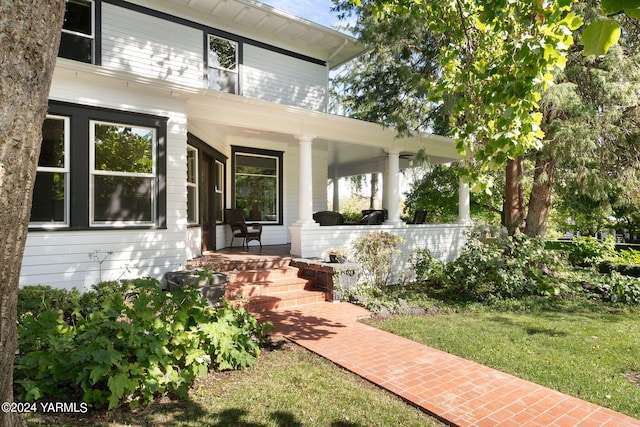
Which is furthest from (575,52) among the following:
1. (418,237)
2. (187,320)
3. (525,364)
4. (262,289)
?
(187,320)

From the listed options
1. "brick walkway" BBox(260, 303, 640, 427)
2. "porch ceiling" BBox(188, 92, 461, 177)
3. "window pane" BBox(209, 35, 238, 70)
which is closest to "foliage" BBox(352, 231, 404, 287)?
"brick walkway" BBox(260, 303, 640, 427)

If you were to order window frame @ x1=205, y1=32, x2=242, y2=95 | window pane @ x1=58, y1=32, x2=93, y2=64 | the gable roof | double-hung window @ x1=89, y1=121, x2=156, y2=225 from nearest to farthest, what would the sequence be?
double-hung window @ x1=89, y1=121, x2=156, y2=225, window pane @ x1=58, y1=32, x2=93, y2=64, the gable roof, window frame @ x1=205, y1=32, x2=242, y2=95

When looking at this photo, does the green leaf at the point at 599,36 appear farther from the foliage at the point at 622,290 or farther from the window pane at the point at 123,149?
the foliage at the point at 622,290

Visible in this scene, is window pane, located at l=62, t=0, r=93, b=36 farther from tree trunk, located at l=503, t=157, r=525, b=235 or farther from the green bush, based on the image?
tree trunk, located at l=503, t=157, r=525, b=235

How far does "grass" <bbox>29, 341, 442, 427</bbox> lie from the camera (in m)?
2.87

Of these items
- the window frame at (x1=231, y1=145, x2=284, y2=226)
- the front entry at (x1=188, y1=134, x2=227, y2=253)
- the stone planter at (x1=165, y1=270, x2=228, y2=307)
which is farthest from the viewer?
the window frame at (x1=231, y1=145, x2=284, y2=226)

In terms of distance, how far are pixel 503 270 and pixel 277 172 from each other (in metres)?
6.44

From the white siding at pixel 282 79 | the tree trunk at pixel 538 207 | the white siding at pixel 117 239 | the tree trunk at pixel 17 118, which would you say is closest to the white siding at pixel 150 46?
the white siding at pixel 282 79

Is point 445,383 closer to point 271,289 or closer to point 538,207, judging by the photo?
point 271,289

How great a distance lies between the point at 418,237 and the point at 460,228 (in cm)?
168

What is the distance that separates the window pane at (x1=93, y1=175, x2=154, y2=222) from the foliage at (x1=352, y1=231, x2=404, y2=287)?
388 centimetres

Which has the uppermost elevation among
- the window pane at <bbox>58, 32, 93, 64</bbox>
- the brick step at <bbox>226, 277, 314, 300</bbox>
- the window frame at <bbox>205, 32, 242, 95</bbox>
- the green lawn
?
the window frame at <bbox>205, 32, 242, 95</bbox>

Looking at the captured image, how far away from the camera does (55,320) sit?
10.5 feet

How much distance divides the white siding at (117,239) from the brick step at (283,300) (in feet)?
5.18
